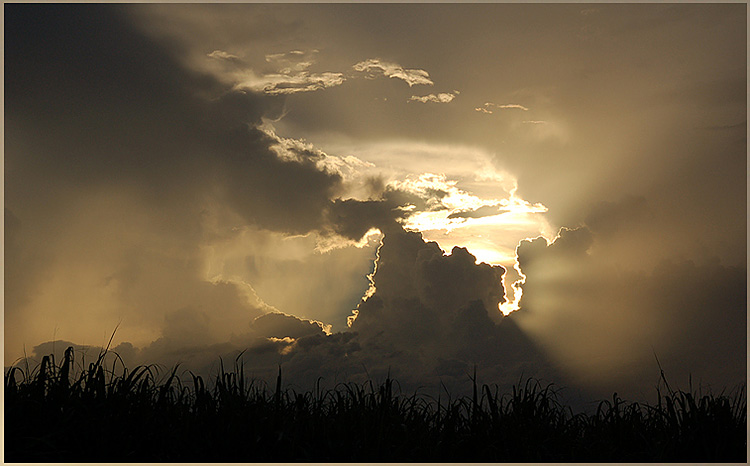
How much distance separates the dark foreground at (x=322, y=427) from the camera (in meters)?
3.92

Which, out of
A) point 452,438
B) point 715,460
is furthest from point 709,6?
point 452,438

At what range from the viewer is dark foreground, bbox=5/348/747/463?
3.92m

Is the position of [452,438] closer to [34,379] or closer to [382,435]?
[382,435]

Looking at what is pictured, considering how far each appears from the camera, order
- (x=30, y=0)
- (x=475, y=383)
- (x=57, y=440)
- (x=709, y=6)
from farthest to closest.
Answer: (x=709, y=6) → (x=30, y=0) → (x=475, y=383) → (x=57, y=440)

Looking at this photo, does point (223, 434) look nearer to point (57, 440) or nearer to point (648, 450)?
point (57, 440)

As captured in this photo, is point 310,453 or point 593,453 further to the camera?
point 593,453

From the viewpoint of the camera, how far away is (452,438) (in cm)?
438

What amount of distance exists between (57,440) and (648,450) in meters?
3.97

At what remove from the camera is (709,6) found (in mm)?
5691

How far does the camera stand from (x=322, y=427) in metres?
4.12

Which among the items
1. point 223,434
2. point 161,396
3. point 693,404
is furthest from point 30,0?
point 693,404

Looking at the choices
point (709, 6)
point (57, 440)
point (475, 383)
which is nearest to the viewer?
point (57, 440)

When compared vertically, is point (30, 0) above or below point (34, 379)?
above

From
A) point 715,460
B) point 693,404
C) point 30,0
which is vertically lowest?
point 715,460
